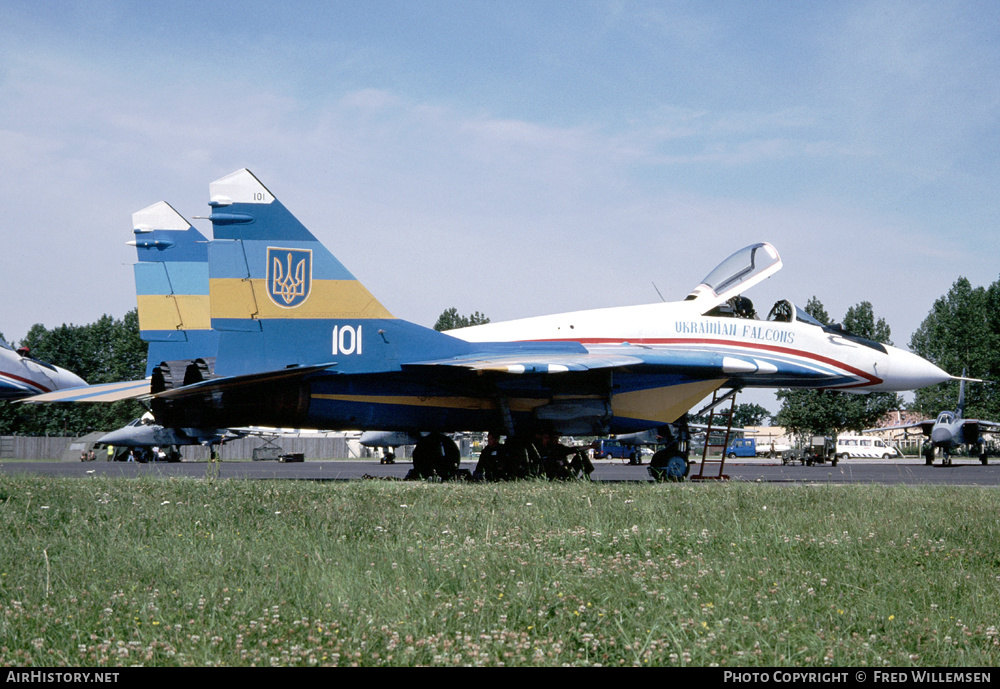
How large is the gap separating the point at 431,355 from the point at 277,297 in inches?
104

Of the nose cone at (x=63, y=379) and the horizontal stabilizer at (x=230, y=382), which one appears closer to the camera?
the horizontal stabilizer at (x=230, y=382)

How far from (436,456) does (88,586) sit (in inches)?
416

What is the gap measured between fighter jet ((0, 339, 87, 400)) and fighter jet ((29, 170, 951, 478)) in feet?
24.5

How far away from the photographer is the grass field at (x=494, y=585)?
12.2ft

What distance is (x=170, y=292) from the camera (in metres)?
16.4

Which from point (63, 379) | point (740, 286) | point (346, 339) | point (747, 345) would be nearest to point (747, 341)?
point (747, 345)

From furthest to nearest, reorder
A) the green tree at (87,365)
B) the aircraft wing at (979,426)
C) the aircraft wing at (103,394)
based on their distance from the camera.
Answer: the green tree at (87,365) < the aircraft wing at (979,426) < the aircraft wing at (103,394)

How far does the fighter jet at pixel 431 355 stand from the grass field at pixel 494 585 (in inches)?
193

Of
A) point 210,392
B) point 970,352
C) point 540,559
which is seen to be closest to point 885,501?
point 540,559

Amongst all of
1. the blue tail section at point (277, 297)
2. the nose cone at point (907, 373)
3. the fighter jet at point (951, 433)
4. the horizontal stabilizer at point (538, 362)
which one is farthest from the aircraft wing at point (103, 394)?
the fighter jet at point (951, 433)

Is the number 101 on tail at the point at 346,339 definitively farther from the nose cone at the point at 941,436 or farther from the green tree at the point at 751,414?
the green tree at the point at 751,414
